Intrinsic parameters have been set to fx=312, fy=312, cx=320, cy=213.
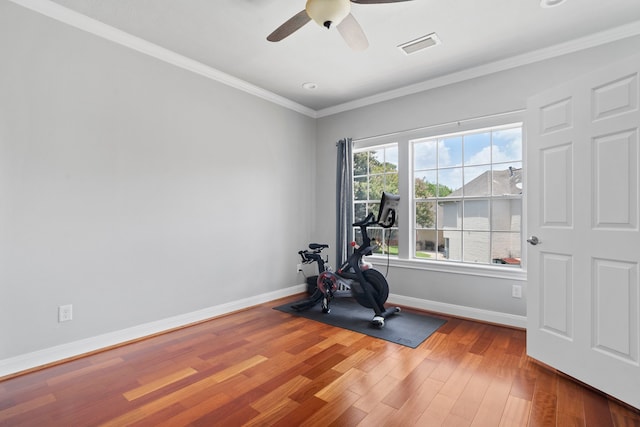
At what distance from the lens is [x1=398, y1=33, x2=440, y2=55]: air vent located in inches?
113

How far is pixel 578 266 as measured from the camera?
7.15ft

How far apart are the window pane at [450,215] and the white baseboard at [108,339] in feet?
8.32

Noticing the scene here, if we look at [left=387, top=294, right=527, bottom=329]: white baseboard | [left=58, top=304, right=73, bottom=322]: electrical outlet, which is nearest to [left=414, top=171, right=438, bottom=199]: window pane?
[left=387, top=294, right=527, bottom=329]: white baseboard

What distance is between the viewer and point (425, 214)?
397 cm

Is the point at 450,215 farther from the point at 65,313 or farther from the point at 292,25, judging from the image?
the point at 65,313

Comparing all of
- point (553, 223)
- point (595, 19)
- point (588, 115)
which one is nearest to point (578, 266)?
point (553, 223)

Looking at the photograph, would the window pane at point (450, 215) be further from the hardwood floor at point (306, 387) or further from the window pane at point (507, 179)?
the hardwood floor at point (306, 387)

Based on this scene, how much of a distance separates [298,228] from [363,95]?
6.93ft

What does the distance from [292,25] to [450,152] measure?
2448 millimetres

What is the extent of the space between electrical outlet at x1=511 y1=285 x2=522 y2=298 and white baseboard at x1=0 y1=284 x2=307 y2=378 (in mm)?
2950

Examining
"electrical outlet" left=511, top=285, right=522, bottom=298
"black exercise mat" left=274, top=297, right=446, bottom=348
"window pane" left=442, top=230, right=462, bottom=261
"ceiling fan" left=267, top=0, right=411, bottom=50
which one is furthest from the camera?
"window pane" left=442, top=230, right=462, bottom=261

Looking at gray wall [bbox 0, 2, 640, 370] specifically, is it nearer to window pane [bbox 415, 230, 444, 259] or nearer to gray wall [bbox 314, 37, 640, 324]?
gray wall [bbox 314, 37, 640, 324]

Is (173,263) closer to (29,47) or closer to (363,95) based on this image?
(29,47)

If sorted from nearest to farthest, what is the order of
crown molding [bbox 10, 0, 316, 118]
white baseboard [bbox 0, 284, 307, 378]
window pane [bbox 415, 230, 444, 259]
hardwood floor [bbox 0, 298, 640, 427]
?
1. hardwood floor [bbox 0, 298, 640, 427]
2. white baseboard [bbox 0, 284, 307, 378]
3. crown molding [bbox 10, 0, 316, 118]
4. window pane [bbox 415, 230, 444, 259]
